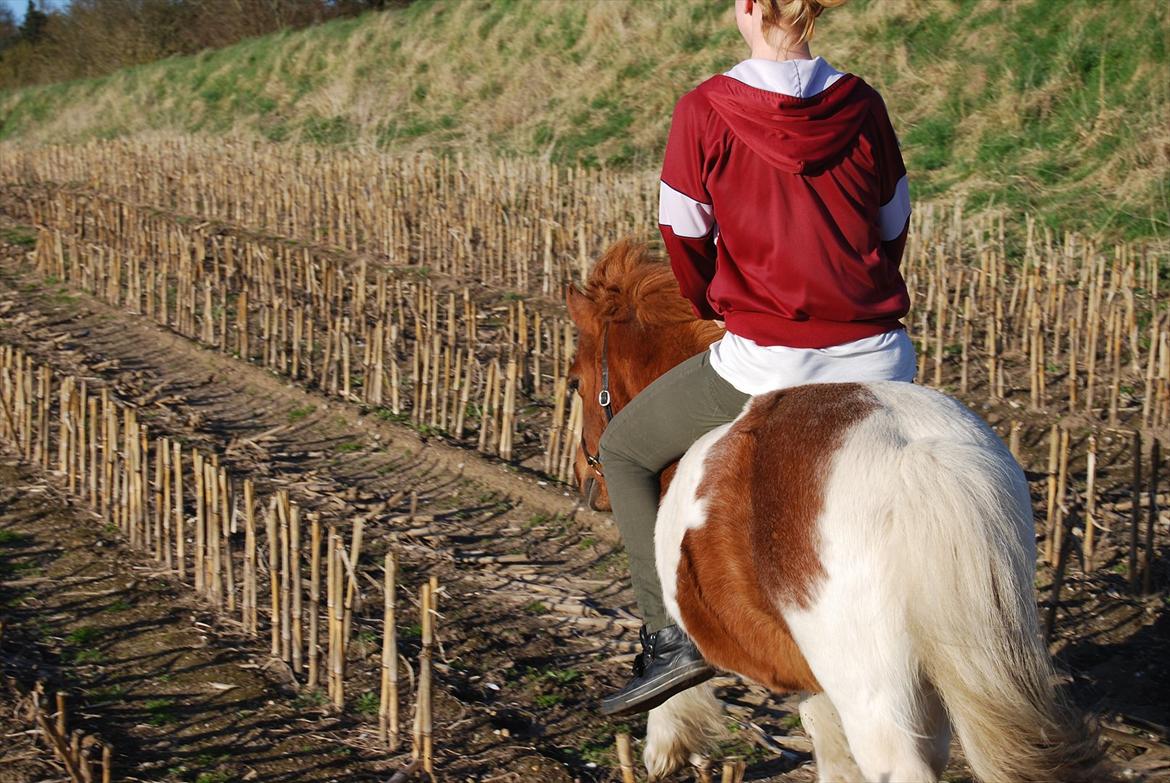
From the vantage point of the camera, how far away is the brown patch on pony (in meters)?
2.68

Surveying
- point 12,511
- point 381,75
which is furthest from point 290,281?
point 381,75

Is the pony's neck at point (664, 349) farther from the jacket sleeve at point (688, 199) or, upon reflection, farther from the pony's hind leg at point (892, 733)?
the pony's hind leg at point (892, 733)

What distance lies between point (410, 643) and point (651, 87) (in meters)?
16.4

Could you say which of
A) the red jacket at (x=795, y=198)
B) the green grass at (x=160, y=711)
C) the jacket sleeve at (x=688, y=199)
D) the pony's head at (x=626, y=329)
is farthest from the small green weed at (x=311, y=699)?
the red jacket at (x=795, y=198)

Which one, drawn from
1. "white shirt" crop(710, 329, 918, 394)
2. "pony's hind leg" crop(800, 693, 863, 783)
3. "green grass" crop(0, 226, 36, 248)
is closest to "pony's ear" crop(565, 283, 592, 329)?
"white shirt" crop(710, 329, 918, 394)

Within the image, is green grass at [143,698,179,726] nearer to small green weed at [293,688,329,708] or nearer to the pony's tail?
small green weed at [293,688,329,708]

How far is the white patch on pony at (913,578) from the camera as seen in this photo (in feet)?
7.91

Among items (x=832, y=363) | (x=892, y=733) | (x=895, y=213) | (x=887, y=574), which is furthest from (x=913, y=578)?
(x=895, y=213)

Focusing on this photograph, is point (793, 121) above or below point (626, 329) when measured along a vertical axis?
above

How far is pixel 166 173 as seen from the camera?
1903cm

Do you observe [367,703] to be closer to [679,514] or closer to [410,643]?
[410,643]

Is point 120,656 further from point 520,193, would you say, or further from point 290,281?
point 520,193

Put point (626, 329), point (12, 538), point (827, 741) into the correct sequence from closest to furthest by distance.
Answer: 1. point (827, 741)
2. point (626, 329)
3. point (12, 538)

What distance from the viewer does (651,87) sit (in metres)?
20.2
